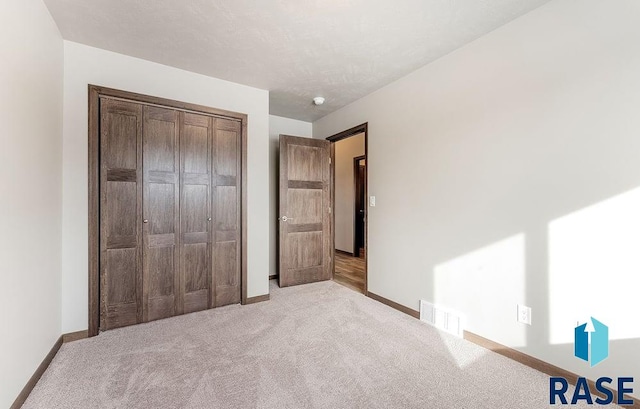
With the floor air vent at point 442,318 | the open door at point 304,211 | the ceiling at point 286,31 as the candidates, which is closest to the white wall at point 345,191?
the open door at point 304,211

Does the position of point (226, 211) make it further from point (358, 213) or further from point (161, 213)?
point (358, 213)

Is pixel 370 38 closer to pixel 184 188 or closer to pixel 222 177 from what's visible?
pixel 222 177

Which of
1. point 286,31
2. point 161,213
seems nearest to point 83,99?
point 161,213

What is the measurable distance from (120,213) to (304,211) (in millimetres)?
2221

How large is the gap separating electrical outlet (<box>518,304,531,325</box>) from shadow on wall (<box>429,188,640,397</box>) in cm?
3

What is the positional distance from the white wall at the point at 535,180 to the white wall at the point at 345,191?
3009mm

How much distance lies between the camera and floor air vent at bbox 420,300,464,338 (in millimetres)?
2463

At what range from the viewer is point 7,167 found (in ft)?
4.84

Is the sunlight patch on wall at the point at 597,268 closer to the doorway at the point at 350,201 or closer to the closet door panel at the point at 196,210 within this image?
the closet door panel at the point at 196,210

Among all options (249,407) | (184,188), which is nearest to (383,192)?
(184,188)

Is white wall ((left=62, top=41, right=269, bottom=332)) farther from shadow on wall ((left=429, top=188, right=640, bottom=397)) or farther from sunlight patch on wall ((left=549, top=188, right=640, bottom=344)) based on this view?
sunlight patch on wall ((left=549, top=188, right=640, bottom=344))

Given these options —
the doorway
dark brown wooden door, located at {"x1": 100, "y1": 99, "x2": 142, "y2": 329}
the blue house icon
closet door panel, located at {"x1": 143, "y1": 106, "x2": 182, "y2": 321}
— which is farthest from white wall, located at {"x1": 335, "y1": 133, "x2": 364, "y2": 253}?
the blue house icon

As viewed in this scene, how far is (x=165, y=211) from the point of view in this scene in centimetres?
279

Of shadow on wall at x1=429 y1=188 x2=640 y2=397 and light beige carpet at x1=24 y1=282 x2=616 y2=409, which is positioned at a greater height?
shadow on wall at x1=429 y1=188 x2=640 y2=397
